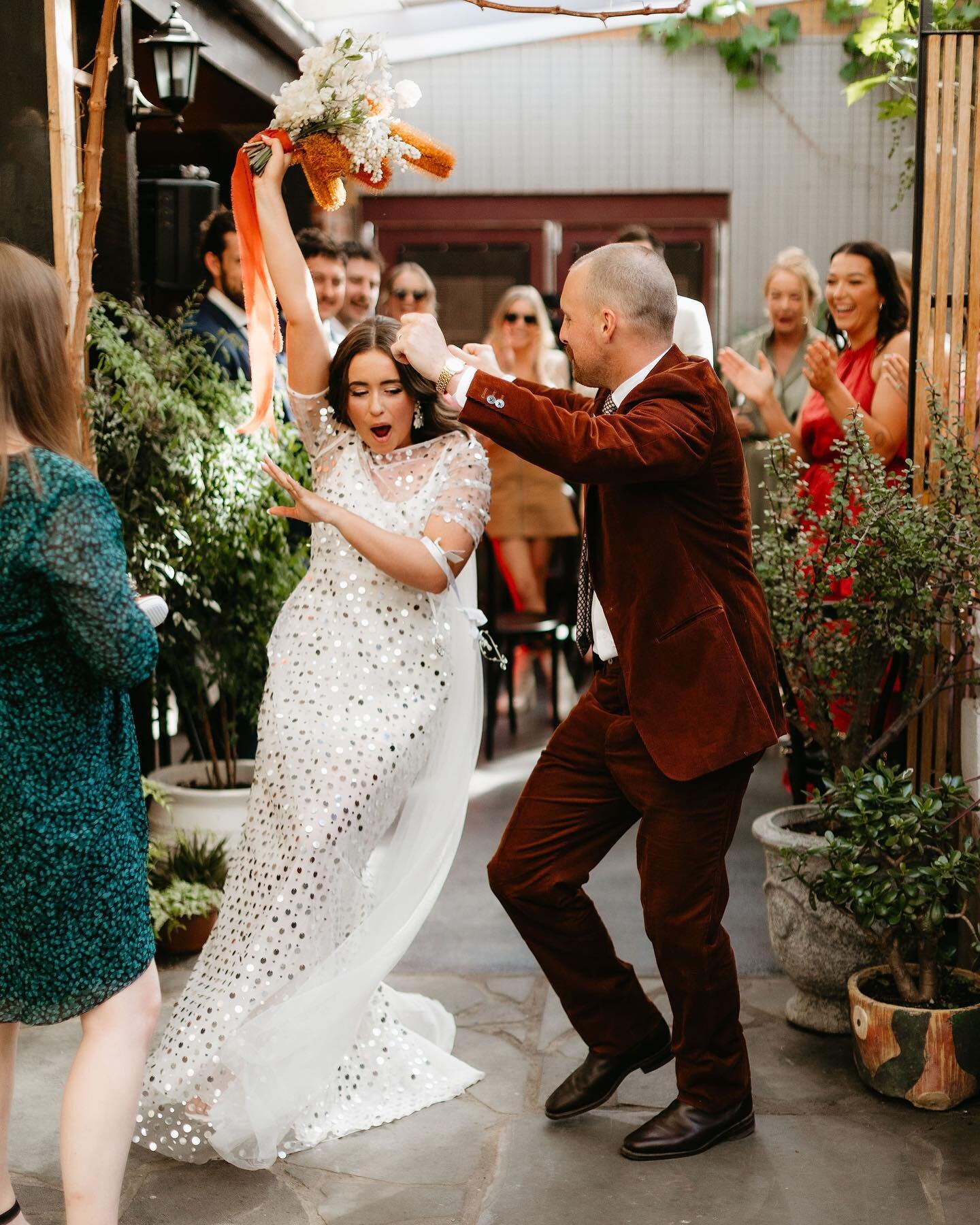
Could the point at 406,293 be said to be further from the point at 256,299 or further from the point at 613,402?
the point at 613,402

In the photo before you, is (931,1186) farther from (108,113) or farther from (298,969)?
A: (108,113)

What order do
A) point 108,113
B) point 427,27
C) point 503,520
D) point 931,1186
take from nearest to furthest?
point 931,1186, point 108,113, point 503,520, point 427,27

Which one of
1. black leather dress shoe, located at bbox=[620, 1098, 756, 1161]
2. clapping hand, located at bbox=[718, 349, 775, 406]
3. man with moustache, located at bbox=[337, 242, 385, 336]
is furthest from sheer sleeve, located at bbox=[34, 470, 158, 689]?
man with moustache, located at bbox=[337, 242, 385, 336]

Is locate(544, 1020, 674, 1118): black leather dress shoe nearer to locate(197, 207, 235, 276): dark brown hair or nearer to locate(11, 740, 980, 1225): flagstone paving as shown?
locate(11, 740, 980, 1225): flagstone paving

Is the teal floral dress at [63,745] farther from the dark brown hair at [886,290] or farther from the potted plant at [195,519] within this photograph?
the dark brown hair at [886,290]

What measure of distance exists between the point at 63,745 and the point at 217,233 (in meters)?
3.33

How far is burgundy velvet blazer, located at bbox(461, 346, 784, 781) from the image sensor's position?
2.70 meters

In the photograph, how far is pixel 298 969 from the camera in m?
3.01

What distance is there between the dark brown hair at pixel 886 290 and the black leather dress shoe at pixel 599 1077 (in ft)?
8.20

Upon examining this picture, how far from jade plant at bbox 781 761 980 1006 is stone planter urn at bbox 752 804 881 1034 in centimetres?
16

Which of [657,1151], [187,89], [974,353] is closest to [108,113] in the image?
[187,89]

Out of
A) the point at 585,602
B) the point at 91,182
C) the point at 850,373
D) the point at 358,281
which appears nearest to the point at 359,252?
the point at 358,281

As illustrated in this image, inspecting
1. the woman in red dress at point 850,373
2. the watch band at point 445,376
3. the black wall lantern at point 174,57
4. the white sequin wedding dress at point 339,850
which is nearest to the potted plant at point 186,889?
the white sequin wedding dress at point 339,850

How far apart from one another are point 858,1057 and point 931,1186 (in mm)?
433
